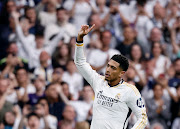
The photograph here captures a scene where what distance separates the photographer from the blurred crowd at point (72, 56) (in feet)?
30.4

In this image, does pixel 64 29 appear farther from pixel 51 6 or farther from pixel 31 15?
pixel 31 15

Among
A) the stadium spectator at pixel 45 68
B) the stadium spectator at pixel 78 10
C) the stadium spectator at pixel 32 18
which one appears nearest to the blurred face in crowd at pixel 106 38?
the stadium spectator at pixel 78 10

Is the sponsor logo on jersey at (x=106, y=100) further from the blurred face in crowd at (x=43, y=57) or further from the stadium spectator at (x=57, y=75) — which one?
the blurred face in crowd at (x=43, y=57)

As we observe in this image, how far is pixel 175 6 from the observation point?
12.2 meters

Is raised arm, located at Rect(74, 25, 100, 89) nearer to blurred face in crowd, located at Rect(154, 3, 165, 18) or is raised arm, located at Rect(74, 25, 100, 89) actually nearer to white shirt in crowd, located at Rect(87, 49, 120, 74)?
white shirt in crowd, located at Rect(87, 49, 120, 74)

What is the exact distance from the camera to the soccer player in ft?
15.8

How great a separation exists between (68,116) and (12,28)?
2.88m

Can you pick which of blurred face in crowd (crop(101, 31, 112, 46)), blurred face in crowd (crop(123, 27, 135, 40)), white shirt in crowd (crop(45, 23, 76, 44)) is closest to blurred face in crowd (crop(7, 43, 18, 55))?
white shirt in crowd (crop(45, 23, 76, 44))

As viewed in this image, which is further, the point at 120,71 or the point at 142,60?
the point at 142,60

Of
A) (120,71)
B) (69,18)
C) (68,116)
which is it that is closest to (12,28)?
(69,18)

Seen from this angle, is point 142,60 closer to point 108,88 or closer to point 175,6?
Result: point 175,6

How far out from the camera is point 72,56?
10.1 m

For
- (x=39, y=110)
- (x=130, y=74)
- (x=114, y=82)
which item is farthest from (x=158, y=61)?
(x=114, y=82)

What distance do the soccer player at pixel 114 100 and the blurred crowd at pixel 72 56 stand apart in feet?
14.4
